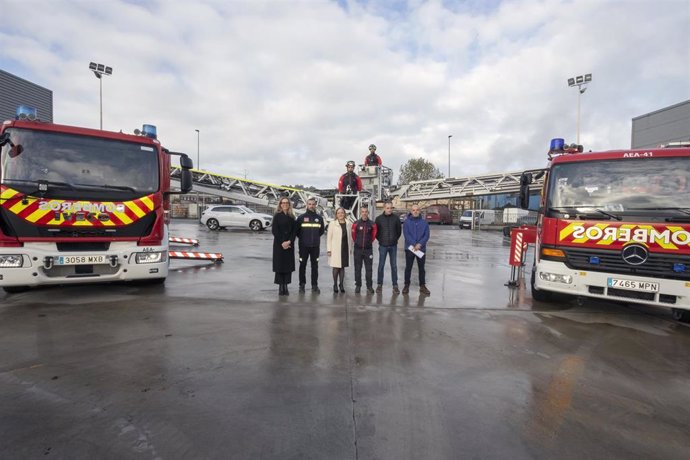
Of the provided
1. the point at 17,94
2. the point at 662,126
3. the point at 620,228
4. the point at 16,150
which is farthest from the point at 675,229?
the point at 662,126

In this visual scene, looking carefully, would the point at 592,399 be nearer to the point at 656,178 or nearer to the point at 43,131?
the point at 656,178

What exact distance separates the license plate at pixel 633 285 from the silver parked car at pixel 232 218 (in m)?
19.4

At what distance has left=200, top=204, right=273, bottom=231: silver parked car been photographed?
73.2ft

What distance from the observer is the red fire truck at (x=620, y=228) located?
4867 millimetres

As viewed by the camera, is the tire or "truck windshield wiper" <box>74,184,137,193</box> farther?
the tire

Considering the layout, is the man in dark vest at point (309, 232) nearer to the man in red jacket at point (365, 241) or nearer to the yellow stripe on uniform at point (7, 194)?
the man in red jacket at point (365, 241)

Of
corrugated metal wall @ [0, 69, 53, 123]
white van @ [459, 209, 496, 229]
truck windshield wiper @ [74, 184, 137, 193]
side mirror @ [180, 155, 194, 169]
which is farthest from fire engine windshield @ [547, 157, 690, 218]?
white van @ [459, 209, 496, 229]

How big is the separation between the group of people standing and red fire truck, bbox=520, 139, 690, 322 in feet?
6.94

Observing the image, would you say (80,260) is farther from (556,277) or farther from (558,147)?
(558,147)

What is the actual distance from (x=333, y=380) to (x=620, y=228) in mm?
4348

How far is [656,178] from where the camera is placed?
5141mm

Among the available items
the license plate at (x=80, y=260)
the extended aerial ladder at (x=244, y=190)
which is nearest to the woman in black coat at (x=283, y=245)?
the license plate at (x=80, y=260)

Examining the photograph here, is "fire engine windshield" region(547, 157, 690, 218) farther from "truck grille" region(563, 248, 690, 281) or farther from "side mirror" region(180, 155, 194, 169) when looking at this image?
"side mirror" region(180, 155, 194, 169)

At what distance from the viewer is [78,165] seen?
564cm
